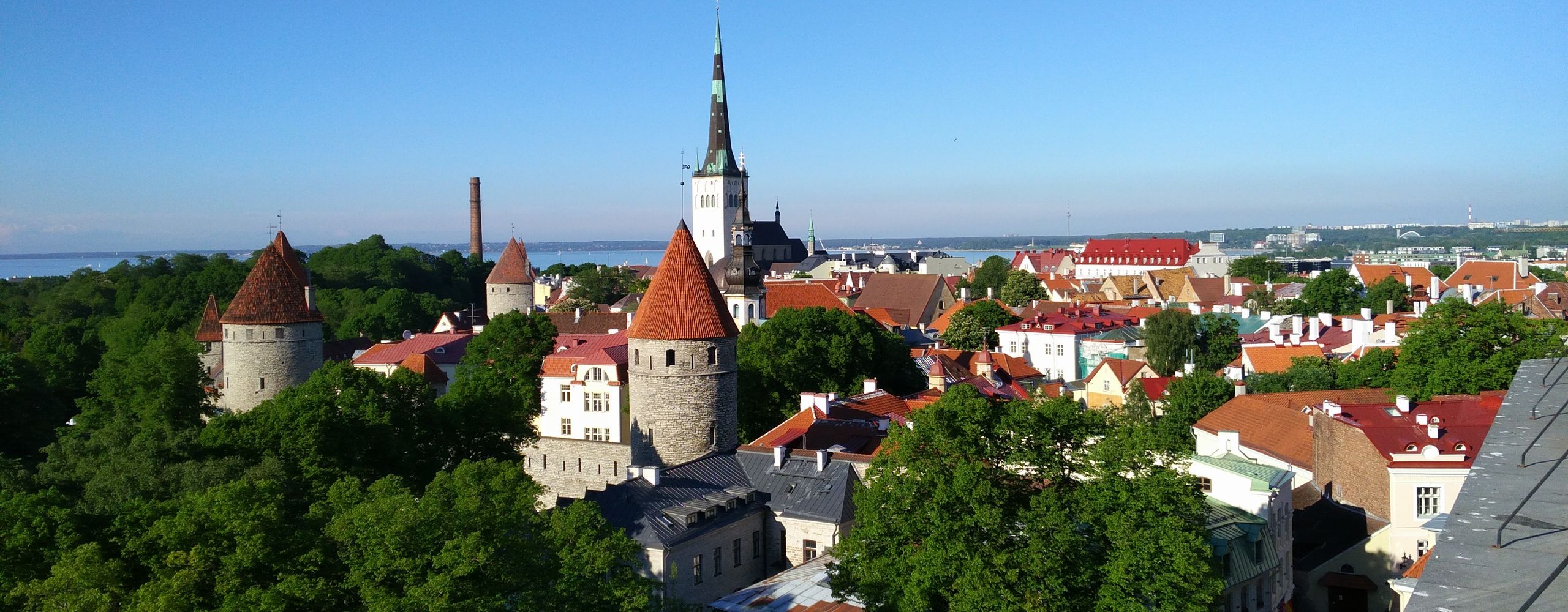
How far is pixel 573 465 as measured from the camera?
32469mm

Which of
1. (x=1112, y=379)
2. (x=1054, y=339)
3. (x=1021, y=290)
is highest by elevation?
(x=1021, y=290)

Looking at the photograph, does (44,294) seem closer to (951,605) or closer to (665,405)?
(665,405)

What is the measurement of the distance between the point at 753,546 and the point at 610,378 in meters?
12.3

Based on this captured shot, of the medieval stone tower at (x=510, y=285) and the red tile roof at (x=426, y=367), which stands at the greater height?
the medieval stone tower at (x=510, y=285)

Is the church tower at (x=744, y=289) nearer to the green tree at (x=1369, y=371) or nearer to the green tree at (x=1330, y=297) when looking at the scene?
the green tree at (x=1369, y=371)

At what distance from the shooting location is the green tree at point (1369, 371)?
36.3 metres

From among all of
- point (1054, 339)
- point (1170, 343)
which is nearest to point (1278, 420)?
point (1170, 343)

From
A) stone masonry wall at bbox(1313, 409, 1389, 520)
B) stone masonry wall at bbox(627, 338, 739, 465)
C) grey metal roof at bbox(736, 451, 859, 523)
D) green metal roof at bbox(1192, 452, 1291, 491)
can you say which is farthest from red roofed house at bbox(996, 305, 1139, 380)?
grey metal roof at bbox(736, 451, 859, 523)

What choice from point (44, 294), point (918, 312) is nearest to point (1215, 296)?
point (918, 312)

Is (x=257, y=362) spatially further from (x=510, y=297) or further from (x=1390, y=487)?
(x=1390, y=487)

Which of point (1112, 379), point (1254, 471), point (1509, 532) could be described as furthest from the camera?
point (1112, 379)

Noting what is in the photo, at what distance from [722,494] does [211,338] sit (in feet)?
116

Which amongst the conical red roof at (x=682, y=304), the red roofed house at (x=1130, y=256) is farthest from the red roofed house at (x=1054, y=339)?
the red roofed house at (x=1130, y=256)

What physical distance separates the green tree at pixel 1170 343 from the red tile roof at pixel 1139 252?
75003 millimetres
